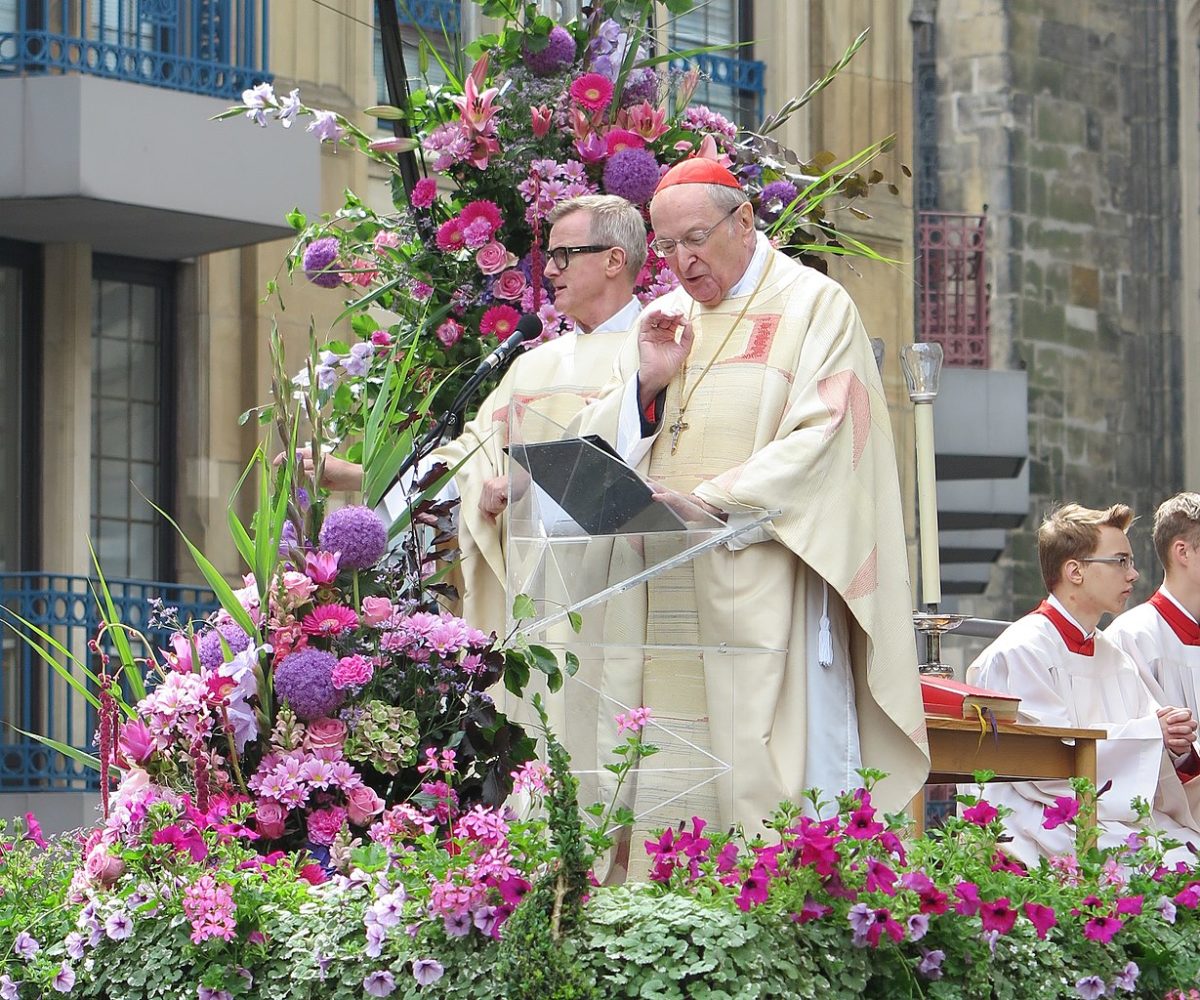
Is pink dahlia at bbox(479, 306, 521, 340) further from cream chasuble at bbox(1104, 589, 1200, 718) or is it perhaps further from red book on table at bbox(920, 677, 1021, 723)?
cream chasuble at bbox(1104, 589, 1200, 718)

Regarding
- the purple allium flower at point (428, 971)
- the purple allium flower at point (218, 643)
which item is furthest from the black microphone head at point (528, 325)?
the purple allium flower at point (428, 971)

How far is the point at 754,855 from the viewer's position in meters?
4.58

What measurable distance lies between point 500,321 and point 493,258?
185 millimetres

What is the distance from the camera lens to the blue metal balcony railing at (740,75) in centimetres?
1514

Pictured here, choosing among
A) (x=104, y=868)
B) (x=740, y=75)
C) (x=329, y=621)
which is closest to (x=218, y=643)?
(x=329, y=621)

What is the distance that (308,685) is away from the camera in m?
5.32

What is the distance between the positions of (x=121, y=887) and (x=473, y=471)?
1755mm

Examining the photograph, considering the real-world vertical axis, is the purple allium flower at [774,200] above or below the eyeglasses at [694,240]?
above

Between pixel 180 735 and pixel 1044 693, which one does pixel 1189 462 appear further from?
pixel 180 735

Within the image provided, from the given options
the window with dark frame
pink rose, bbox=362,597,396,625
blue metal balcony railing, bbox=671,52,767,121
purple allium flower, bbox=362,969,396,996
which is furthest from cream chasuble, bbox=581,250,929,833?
blue metal balcony railing, bbox=671,52,767,121

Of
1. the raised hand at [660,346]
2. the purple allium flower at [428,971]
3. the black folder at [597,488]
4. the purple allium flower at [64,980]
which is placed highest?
the raised hand at [660,346]

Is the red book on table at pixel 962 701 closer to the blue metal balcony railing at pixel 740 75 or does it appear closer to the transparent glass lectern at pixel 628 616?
the transparent glass lectern at pixel 628 616

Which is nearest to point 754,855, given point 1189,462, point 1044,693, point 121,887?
point 121,887

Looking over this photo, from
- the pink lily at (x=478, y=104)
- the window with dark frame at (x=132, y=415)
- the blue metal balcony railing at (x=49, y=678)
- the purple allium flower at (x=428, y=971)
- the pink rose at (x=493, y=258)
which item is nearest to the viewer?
the purple allium flower at (x=428, y=971)
